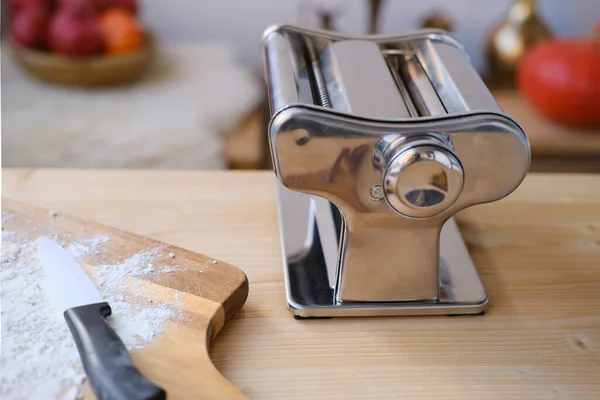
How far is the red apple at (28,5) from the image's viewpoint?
148 cm

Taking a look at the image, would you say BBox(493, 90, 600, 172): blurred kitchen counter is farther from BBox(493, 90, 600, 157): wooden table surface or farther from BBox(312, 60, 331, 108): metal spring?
BBox(312, 60, 331, 108): metal spring

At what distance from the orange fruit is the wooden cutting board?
860 mm

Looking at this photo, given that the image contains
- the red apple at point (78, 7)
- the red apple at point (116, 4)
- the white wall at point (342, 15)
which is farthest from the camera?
the white wall at point (342, 15)

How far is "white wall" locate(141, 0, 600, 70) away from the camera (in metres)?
1.83

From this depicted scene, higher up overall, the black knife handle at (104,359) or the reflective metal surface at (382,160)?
the reflective metal surface at (382,160)

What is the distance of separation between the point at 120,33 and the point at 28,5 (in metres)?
0.22

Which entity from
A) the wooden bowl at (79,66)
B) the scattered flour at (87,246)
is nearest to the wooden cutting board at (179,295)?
the scattered flour at (87,246)

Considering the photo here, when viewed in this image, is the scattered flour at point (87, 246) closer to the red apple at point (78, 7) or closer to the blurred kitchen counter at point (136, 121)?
the blurred kitchen counter at point (136, 121)

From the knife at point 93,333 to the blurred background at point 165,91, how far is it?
0.75 meters

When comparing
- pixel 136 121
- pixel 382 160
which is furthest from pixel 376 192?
pixel 136 121

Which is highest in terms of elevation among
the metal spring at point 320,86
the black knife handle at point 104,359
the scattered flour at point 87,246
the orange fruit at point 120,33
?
the metal spring at point 320,86

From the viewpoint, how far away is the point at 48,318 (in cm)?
52

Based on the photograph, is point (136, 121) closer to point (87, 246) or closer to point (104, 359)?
point (87, 246)

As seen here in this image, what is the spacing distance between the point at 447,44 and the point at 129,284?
1.18 feet
